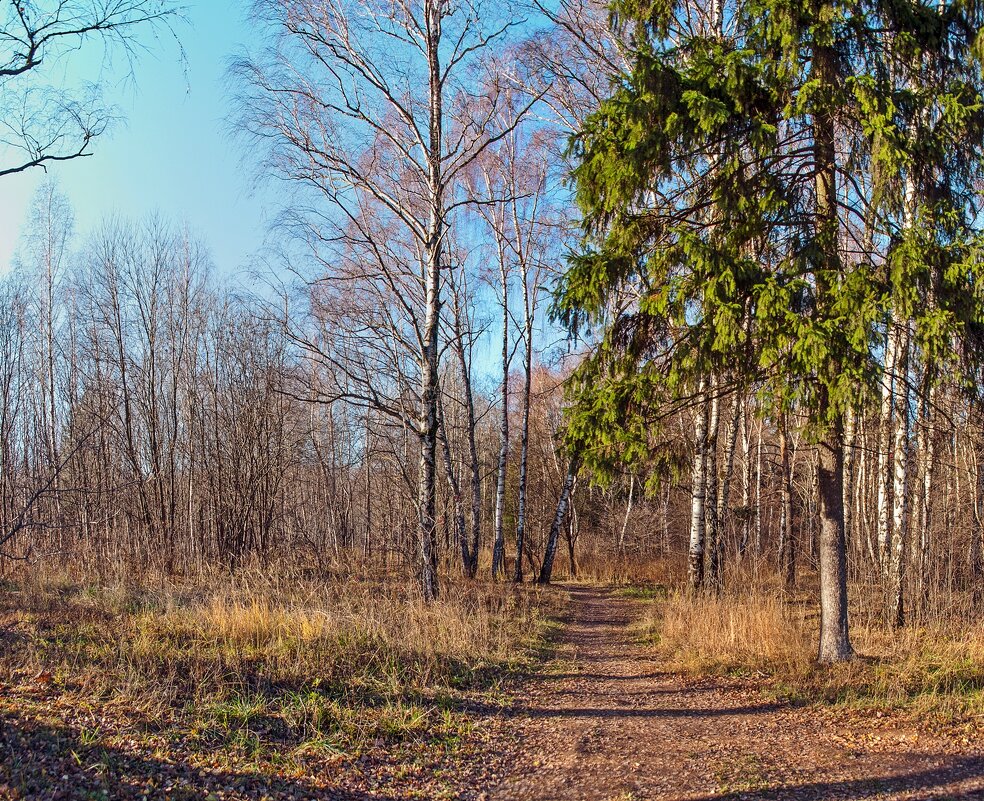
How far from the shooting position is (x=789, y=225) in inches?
250

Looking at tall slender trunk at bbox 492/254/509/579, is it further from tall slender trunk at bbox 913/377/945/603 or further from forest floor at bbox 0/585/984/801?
forest floor at bbox 0/585/984/801

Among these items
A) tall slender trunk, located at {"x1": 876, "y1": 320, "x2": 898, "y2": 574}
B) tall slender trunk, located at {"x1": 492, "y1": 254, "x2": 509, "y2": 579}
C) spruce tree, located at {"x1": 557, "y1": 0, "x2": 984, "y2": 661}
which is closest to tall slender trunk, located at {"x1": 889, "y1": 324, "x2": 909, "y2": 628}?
Answer: tall slender trunk, located at {"x1": 876, "y1": 320, "x2": 898, "y2": 574}

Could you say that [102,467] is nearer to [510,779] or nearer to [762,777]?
[510,779]

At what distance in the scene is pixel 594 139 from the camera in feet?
21.7

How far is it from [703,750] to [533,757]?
4.36 ft

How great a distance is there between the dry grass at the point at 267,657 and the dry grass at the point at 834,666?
2159mm

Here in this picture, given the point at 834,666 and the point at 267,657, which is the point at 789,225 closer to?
the point at 834,666

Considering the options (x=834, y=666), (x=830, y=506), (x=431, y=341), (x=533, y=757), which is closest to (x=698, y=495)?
(x=830, y=506)

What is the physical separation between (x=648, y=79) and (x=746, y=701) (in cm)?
615

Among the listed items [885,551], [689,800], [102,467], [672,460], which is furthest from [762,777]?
[102,467]

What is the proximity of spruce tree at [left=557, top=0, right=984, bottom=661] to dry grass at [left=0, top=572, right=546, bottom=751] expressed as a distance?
2.78 m

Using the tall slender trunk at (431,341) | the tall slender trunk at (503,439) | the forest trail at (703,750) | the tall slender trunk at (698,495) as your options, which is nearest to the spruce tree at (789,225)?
the forest trail at (703,750)

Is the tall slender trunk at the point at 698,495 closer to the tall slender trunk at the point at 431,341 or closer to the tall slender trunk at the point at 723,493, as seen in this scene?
the tall slender trunk at the point at 723,493

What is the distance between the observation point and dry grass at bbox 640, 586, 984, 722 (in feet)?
18.4
